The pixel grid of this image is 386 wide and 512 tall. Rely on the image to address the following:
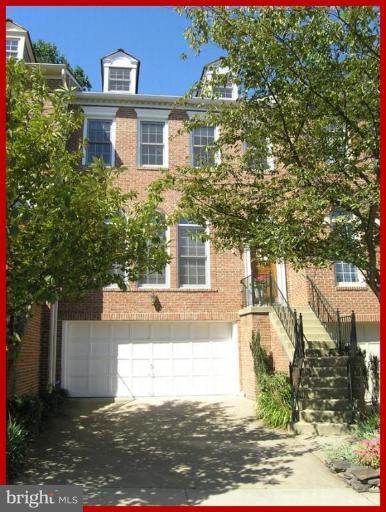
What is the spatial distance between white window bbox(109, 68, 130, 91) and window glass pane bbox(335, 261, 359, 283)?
31.9 feet

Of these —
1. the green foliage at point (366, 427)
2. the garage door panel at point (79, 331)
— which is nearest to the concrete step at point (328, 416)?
the green foliage at point (366, 427)

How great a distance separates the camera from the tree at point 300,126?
735cm

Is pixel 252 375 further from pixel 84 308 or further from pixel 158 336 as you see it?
pixel 84 308

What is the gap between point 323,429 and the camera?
32.6ft

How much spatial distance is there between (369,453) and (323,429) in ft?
8.72

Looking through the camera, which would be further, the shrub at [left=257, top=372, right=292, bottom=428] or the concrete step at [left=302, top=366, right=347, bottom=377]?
the concrete step at [left=302, top=366, right=347, bottom=377]

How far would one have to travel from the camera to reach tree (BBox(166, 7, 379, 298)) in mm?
7347

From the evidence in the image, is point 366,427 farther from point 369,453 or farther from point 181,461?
point 181,461

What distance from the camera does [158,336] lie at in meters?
15.4

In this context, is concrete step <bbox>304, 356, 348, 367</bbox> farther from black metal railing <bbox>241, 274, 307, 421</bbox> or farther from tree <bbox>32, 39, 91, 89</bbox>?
tree <bbox>32, 39, 91, 89</bbox>

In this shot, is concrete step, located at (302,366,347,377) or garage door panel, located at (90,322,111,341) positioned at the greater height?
garage door panel, located at (90,322,111,341)

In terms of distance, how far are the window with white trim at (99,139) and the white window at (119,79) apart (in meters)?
1.85

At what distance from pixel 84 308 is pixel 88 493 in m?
8.81

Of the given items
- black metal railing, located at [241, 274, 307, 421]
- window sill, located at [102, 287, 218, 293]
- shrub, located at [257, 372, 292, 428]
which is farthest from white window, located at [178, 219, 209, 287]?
shrub, located at [257, 372, 292, 428]
